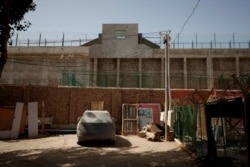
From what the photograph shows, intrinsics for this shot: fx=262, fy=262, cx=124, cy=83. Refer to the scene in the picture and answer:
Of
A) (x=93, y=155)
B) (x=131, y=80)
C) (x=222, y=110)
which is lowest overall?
(x=93, y=155)

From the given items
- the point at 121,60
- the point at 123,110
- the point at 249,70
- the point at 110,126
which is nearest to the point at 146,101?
the point at 123,110

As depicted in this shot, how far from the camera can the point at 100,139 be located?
1265 cm

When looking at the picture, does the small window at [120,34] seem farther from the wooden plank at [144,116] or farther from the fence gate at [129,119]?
the wooden plank at [144,116]

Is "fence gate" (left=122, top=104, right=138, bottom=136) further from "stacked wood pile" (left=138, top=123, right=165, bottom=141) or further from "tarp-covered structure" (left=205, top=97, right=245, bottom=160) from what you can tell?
"tarp-covered structure" (left=205, top=97, right=245, bottom=160)

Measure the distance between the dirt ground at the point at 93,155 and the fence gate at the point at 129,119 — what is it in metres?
4.46

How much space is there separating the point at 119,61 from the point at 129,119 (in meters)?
14.2

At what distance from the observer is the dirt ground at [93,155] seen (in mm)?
9055

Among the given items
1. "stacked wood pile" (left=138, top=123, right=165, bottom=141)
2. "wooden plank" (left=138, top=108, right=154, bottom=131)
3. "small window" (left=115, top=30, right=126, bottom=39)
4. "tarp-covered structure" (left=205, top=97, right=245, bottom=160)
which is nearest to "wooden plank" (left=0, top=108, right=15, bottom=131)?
"stacked wood pile" (left=138, top=123, right=165, bottom=141)

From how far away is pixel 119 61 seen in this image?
31.8 m

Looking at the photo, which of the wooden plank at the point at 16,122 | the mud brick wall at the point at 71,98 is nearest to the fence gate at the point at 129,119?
the mud brick wall at the point at 71,98

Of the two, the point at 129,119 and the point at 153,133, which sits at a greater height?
the point at 129,119

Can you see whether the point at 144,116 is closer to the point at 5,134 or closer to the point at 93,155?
the point at 93,155

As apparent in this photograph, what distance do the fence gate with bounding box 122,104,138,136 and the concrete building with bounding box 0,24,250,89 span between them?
11090 millimetres

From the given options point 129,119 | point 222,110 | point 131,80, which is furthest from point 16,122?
point 131,80
